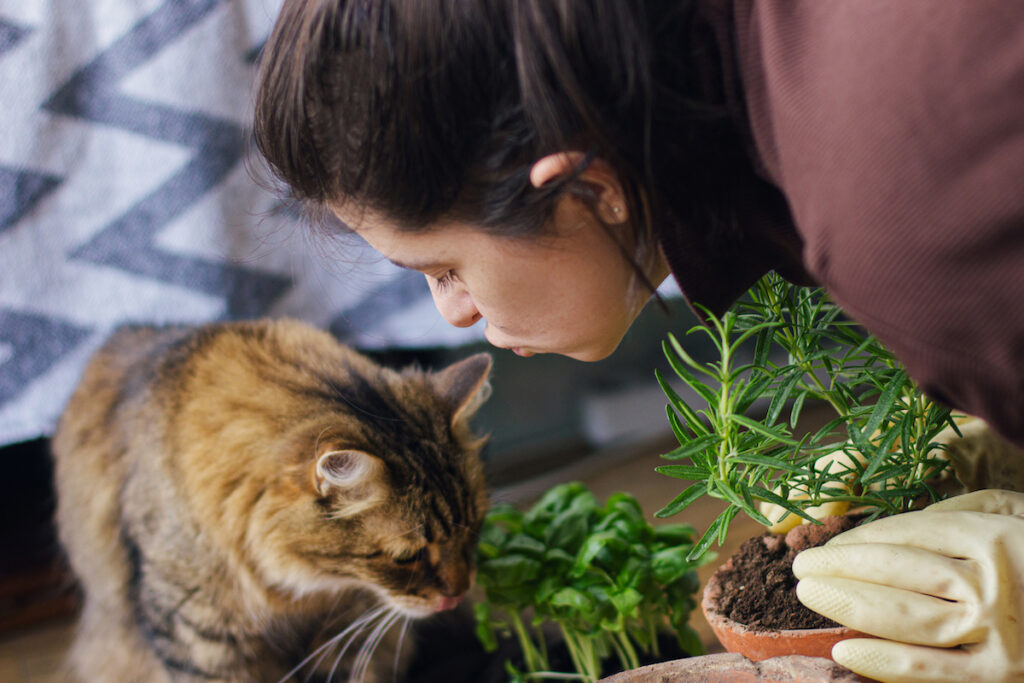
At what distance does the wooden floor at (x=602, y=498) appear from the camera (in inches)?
48.1

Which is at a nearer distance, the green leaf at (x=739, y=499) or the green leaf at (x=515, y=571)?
the green leaf at (x=739, y=499)

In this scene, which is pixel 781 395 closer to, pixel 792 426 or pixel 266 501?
pixel 792 426

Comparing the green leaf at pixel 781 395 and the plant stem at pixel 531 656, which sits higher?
the green leaf at pixel 781 395

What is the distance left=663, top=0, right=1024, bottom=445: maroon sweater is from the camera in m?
0.46

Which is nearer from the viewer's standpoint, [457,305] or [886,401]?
[886,401]

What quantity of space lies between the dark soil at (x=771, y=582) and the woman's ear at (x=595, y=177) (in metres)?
0.36

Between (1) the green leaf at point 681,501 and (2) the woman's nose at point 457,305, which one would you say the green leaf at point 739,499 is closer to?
(1) the green leaf at point 681,501

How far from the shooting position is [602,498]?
1.64m

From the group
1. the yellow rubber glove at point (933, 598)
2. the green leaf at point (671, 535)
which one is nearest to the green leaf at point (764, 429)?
the yellow rubber glove at point (933, 598)

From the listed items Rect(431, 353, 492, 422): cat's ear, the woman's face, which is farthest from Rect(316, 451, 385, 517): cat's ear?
the woman's face

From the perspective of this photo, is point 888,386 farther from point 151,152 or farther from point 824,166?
point 151,152

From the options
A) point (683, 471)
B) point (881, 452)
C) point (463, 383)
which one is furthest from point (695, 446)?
point (463, 383)

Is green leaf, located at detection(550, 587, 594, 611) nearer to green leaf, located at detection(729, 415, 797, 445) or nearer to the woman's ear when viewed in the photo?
green leaf, located at detection(729, 415, 797, 445)

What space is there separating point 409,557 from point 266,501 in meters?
0.21
